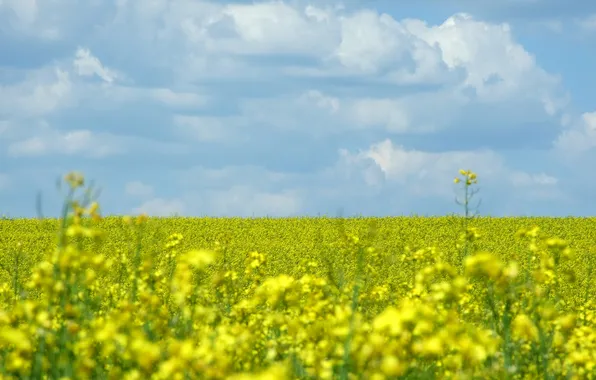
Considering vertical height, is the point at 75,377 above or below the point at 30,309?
below

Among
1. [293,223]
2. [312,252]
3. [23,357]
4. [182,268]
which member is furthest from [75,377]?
[293,223]

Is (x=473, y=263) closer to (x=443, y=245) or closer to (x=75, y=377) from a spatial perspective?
(x=75, y=377)

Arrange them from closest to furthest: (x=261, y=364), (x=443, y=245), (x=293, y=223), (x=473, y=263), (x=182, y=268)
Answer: (x=473, y=263) → (x=182, y=268) → (x=261, y=364) → (x=443, y=245) → (x=293, y=223)

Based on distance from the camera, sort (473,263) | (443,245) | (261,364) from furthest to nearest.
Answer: (443,245) → (261,364) → (473,263)

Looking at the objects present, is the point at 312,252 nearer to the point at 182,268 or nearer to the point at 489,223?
the point at 489,223

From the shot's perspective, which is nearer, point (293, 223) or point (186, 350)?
point (186, 350)

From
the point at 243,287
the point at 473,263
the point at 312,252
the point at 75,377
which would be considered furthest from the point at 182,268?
the point at 312,252

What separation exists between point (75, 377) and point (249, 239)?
25.7 meters

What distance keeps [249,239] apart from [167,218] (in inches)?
248

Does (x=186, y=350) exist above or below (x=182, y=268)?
below

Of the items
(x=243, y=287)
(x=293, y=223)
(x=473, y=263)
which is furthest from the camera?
(x=293, y=223)

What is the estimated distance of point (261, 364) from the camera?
22.5ft

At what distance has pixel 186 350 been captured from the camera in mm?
4098

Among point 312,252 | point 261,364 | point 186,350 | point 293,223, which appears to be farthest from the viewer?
point 293,223
